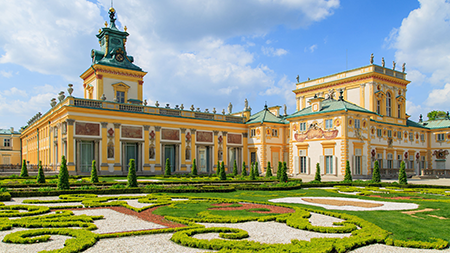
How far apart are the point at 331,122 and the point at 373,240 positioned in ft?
104

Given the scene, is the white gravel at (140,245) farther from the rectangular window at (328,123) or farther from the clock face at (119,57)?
the clock face at (119,57)

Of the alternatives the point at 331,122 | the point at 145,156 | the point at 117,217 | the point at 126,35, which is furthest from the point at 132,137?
the point at 117,217

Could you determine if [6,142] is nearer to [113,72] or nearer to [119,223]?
[113,72]

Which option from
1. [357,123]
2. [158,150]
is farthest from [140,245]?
[357,123]

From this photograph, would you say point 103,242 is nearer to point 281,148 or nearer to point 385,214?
point 385,214

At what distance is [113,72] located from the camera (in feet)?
147

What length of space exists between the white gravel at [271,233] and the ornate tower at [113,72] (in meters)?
36.6

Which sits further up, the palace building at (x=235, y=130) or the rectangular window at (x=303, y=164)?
the palace building at (x=235, y=130)

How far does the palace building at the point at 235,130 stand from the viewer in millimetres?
36688

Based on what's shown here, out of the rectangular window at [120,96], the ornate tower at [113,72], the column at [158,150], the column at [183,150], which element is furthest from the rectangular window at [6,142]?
the column at [183,150]

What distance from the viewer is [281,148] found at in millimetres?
48094

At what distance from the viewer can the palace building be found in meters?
36.7

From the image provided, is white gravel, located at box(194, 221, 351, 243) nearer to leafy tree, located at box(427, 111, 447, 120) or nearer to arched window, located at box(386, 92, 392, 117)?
arched window, located at box(386, 92, 392, 117)

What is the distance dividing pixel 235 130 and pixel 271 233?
39512mm
